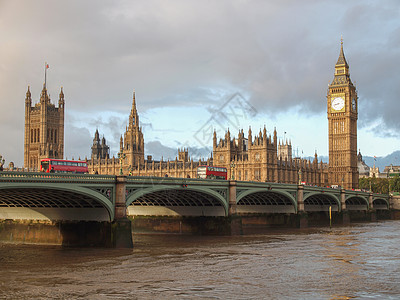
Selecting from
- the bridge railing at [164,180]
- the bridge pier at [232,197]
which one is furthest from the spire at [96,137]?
the bridge railing at [164,180]

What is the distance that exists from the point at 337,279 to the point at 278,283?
3487mm

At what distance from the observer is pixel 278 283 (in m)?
30.0

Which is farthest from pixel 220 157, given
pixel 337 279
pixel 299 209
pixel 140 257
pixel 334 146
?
pixel 337 279

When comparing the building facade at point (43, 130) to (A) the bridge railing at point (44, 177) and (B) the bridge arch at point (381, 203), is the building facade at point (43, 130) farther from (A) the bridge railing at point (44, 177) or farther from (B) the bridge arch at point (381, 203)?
(A) the bridge railing at point (44, 177)

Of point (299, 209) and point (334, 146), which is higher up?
point (334, 146)

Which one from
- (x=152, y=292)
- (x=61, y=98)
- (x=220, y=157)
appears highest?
(x=61, y=98)

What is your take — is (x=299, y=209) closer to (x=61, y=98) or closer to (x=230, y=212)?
(x=230, y=212)

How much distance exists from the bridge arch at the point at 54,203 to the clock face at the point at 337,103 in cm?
9731

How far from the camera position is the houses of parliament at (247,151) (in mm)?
115312

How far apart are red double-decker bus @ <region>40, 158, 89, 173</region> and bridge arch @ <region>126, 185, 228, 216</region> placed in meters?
7.21

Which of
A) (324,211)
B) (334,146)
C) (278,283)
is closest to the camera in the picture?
(278,283)

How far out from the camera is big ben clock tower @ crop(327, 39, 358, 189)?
132 meters

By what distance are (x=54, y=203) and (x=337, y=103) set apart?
98.4 metres

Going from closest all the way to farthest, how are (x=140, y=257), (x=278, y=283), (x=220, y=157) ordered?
(x=278, y=283) → (x=140, y=257) → (x=220, y=157)
